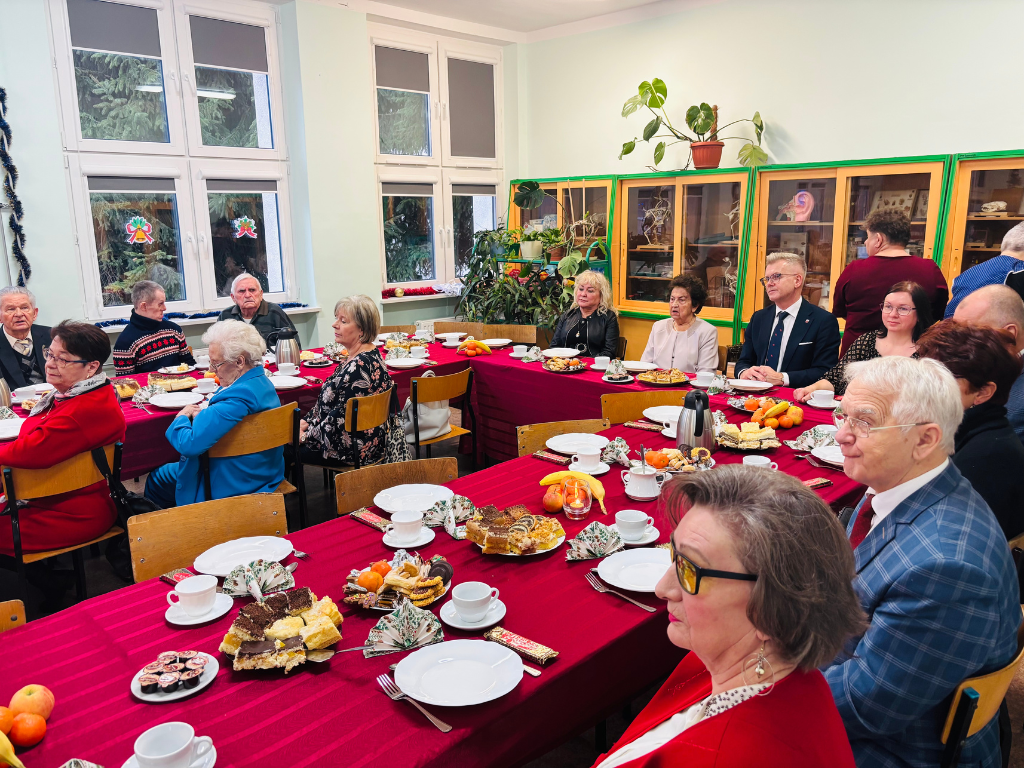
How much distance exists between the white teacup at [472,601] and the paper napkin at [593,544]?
1.14 feet

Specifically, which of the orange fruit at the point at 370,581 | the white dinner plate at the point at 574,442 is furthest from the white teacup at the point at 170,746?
the white dinner plate at the point at 574,442

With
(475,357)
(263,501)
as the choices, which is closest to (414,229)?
(475,357)

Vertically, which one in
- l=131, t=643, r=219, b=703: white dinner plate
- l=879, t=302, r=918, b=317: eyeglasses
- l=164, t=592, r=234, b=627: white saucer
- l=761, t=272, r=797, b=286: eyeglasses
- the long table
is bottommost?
the long table

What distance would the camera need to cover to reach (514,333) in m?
5.84

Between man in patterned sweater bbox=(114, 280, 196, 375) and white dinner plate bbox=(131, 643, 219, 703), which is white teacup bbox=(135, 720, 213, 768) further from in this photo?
man in patterned sweater bbox=(114, 280, 196, 375)

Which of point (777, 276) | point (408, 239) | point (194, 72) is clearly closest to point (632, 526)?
point (777, 276)

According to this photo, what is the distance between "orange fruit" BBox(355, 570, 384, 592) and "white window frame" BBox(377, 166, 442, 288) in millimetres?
5616

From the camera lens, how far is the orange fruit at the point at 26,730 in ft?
3.89

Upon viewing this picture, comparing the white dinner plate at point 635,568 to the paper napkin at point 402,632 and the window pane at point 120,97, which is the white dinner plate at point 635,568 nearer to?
the paper napkin at point 402,632

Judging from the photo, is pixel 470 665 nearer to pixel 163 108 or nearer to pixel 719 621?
pixel 719 621

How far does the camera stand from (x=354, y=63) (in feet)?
20.3

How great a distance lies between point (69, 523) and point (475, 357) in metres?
2.52

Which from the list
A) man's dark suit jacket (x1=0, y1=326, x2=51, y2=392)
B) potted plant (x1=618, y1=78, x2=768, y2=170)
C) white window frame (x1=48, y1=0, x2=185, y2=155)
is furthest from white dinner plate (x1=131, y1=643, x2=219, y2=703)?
potted plant (x1=618, y1=78, x2=768, y2=170)

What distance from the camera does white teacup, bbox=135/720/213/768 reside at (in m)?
1.10
